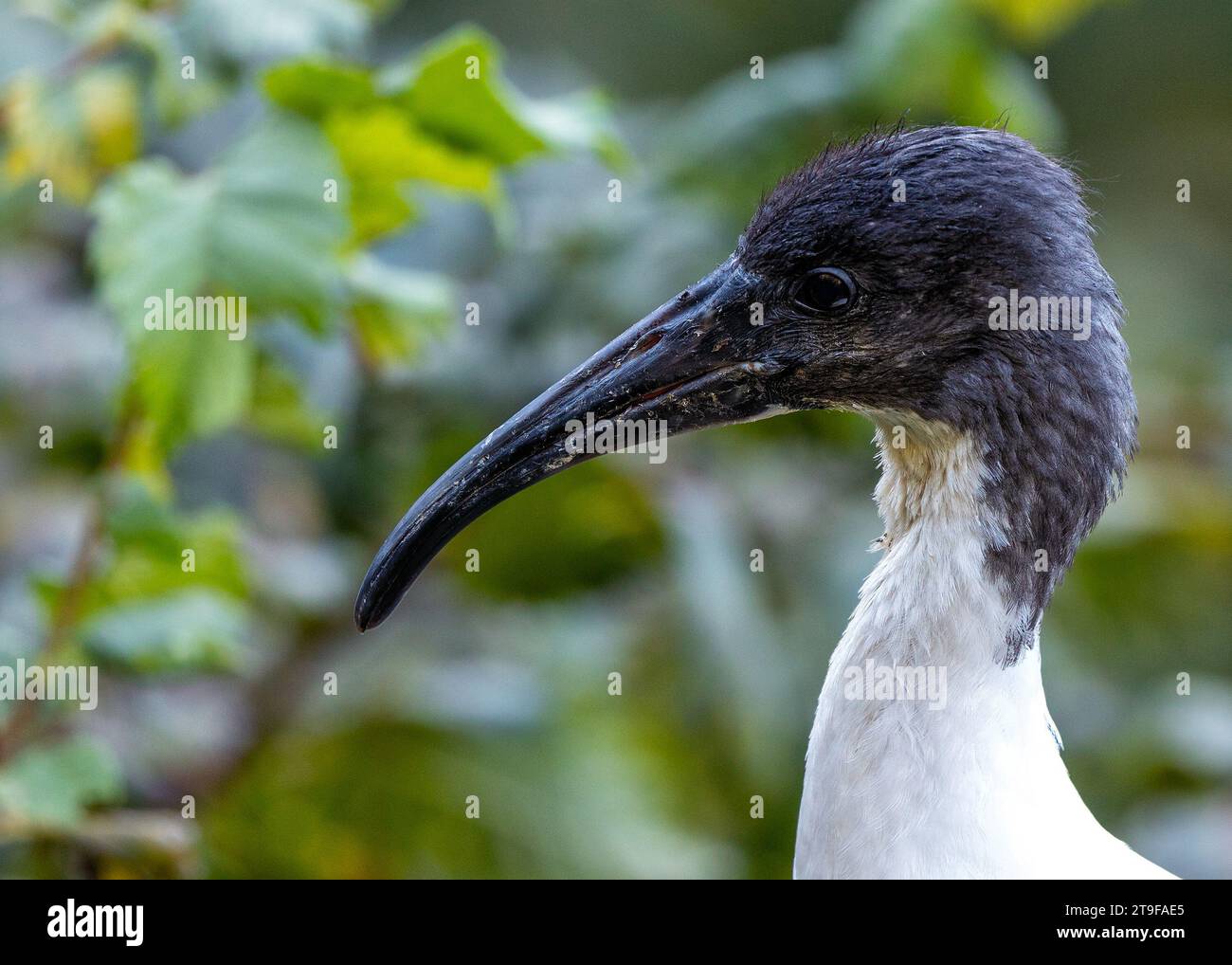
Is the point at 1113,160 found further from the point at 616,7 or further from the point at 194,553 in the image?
the point at 194,553

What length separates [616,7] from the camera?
746 cm

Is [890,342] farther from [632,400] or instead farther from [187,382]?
[187,382]

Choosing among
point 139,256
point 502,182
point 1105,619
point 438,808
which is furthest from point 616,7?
point 139,256

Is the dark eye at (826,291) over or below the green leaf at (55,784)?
over

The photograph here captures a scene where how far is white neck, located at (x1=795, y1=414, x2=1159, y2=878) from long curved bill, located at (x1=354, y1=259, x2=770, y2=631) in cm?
35

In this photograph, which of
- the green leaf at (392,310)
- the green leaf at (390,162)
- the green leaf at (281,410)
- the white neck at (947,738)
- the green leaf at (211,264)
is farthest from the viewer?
the green leaf at (281,410)

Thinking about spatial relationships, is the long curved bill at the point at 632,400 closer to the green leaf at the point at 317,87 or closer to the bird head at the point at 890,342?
the bird head at the point at 890,342

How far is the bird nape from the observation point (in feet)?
6.99

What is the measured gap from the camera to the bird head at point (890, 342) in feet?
7.06

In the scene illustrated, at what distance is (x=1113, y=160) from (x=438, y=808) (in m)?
6.04

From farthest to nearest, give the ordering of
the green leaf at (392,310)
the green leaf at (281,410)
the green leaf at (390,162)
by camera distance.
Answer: the green leaf at (281,410) → the green leaf at (392,310) → the green leaf at (390,162)

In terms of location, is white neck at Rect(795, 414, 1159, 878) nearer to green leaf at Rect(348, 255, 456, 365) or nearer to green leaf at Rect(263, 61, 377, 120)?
green leaf at Rect(348, 255, 456, 365)

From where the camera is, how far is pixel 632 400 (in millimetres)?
2342

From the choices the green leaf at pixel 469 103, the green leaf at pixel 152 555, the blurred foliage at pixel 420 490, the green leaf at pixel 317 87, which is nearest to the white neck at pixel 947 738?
the green leaf at pixel 469 103
